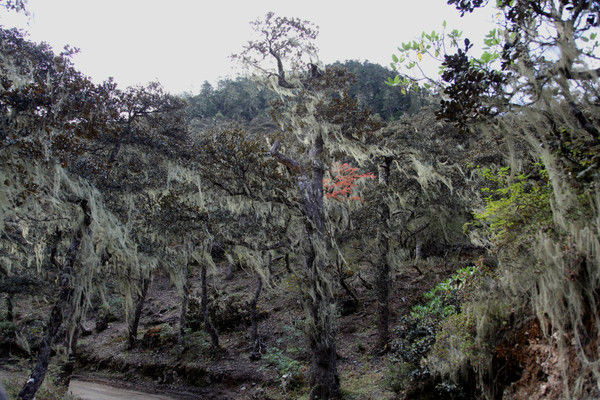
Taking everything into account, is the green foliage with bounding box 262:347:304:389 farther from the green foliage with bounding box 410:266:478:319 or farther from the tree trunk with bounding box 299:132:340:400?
the green foliage with bounding box 410:266:478:319

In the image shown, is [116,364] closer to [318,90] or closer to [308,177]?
[308,177]

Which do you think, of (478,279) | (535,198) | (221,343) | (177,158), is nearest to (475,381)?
(478,279)

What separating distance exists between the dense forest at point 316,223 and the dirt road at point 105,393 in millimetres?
147

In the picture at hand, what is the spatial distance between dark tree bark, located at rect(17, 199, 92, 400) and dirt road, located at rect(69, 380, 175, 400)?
4246 mm

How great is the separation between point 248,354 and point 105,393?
442 centimetres

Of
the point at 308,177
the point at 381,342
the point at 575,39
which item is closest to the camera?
the point at 575,39

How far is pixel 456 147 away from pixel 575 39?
13132 millimetres

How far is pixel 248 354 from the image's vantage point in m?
11.6

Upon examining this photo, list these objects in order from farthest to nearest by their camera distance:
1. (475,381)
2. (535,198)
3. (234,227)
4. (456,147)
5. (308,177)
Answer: (456,147)
(234,227)
(308,177)
(475,381)
(535,198)

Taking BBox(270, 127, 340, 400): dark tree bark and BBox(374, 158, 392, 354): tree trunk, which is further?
BBox(374, 158, 392, 354): tree trunk

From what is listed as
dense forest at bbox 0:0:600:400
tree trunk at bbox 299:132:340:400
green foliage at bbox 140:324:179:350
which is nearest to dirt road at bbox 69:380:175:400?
dense forest at bbox 0:0:600:400

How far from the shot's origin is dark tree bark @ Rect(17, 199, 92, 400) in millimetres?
6305

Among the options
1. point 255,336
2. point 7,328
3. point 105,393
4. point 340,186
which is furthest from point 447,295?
point 7,328

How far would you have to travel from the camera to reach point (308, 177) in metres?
7.79
